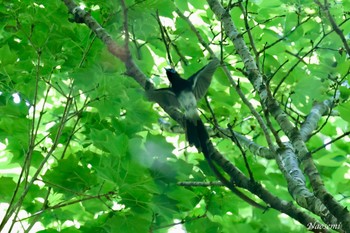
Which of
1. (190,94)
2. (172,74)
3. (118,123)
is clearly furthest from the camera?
(172,74)

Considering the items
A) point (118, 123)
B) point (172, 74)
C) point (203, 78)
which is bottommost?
point (118, 123)

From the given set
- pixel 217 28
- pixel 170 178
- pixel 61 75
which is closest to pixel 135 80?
pixel 61 75

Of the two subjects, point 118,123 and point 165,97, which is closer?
point 118,123

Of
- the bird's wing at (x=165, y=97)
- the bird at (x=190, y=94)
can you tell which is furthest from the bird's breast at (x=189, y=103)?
the bird's wing at (x=165, y=97)

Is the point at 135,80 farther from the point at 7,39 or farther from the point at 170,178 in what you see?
the point at 170,178

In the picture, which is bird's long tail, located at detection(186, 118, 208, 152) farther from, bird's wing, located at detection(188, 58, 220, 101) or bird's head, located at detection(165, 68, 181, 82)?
bird's head, located at detection(165, 68, 181, 82)

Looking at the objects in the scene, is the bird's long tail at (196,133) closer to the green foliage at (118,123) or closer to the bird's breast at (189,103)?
the bird's breast at (189,103)

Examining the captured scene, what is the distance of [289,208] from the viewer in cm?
273

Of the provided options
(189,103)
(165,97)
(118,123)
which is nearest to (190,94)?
(189,103)

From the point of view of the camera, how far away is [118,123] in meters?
3.11

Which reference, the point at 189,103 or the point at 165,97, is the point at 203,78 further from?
the point at 165,97

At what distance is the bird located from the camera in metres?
3.70

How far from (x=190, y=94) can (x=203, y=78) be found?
154mm

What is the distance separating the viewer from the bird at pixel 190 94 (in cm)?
370
